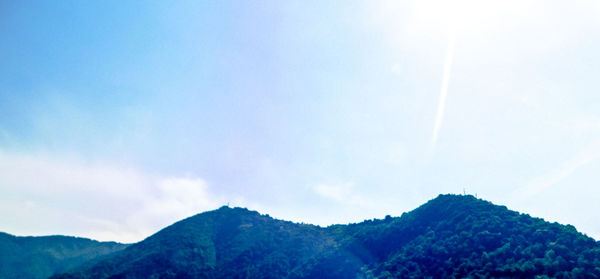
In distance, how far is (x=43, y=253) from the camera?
153 metres

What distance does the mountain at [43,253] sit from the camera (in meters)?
137

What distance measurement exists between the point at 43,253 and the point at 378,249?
16934 centimetres

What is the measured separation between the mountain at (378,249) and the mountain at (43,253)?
225ft

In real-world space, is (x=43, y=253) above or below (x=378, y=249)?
below

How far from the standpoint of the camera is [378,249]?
86.9 metres

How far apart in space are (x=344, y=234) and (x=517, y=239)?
56.8m

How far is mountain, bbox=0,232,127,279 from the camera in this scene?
13700 cm

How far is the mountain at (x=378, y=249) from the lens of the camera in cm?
5597

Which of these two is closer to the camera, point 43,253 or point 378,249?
point 378,249

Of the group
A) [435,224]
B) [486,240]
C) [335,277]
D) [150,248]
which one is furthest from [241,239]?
[486,240]

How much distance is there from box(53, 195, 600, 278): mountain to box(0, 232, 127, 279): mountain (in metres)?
68.5

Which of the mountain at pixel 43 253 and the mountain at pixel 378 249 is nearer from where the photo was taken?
the mountain at pixel 378 249

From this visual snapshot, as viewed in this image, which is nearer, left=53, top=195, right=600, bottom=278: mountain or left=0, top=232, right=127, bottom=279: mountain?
left=53, top=195, right=600, bottom=278: mountain

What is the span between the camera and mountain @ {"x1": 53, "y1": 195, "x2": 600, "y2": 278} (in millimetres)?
55969
